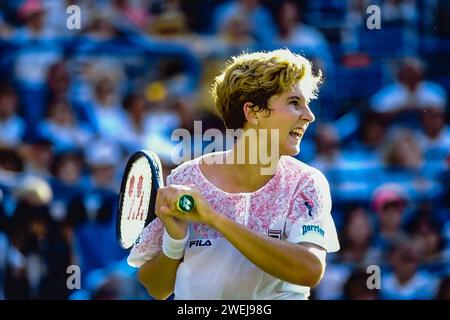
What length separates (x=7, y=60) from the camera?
655cm

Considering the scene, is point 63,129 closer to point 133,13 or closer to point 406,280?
point 133,13

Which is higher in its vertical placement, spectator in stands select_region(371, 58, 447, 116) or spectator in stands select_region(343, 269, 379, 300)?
spectator in stands select_region(371, 58, 447, 116)

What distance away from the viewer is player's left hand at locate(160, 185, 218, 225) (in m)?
3.09

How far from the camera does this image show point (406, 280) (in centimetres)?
614

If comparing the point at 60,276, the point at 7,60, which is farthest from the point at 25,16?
the point at 60,276

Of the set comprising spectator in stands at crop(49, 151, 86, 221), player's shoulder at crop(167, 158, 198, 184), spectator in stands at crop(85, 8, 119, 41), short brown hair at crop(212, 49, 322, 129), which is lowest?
spectator in stands at crop(49, 151, 86, 221)

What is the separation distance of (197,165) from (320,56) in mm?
3115

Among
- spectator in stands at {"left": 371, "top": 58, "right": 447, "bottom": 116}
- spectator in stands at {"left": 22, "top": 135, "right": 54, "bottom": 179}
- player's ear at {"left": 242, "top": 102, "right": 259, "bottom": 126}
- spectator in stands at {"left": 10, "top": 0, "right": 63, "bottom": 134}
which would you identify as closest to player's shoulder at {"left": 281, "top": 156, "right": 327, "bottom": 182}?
player's ear at {"left": 242, "top": 102, "right": 259, "bottom": 126}

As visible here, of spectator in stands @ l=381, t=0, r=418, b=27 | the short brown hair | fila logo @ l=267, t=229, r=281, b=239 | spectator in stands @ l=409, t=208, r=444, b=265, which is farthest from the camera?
spectator in stands @ l=381, t=0, r=418, b=27

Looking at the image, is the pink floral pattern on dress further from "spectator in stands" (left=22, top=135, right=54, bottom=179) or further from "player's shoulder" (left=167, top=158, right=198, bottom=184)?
"spectator in stands" (left=22, top=135, right=54, bottom=179)

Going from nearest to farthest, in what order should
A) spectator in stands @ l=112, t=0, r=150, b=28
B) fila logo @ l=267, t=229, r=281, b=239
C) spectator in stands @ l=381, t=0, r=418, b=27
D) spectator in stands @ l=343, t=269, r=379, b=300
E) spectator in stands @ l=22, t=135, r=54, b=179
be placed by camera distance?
fila logo @ l=267, t=229, r=281, b=239 → spectator in stands @ l=343, t=269, r=379, b=300 → spectator in stands @ l=22, t=135, r=54, b=179 → spectator in stands @ l=381, t=0, r=418, b=27 → spectator in stands @ l=112, t=0, r=150, b=28

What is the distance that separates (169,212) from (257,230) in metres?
0.30

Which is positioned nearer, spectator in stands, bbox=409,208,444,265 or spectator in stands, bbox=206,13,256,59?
spectator in stands, bbox=409,208,444,265
